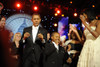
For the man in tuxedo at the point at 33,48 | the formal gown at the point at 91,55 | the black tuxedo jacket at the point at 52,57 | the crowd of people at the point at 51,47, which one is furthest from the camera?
the man in tuxedo at the point at 33,48

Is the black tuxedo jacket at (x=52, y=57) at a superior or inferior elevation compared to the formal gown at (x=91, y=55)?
inferior

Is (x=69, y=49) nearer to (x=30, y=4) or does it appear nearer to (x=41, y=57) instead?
(x=41, y=57)

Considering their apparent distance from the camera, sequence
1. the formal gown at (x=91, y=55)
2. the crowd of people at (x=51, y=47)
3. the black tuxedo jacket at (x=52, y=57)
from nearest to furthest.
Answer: the formal gown at (x=91, y=55) → the crowd of people at (x=51, y=47) → the black tuxedo jacket at (x=52, y=57)

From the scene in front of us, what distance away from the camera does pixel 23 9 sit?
5.68 m

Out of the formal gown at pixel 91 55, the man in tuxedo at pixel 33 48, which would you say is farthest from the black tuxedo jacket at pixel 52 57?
the formal gown at pixel 91 55

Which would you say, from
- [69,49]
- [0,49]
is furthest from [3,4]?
[0,49]

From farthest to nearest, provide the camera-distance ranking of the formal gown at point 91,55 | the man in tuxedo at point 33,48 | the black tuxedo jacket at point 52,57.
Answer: the man in tuxedo at point 33,48 < the black tuxedo jacket at point 52,57 < the formal gown at point 91,55

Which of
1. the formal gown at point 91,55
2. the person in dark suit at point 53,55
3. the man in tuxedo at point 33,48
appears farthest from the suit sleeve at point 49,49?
the formal gown at point 91,55

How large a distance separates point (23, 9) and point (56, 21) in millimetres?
1487

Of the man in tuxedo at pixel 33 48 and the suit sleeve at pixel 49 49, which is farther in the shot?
the man in tuxedo at pixel 33 48

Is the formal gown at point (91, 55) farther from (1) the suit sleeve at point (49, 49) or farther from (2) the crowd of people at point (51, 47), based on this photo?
(1) the suit sleeve at point (49, 49)

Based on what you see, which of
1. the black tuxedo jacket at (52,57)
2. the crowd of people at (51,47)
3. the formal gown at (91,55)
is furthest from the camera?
the black tuxedo jacket at (52,57)

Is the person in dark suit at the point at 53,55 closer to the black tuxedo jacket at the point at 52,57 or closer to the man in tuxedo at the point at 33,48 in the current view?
the black tuxedo jacket at the point at 52,57

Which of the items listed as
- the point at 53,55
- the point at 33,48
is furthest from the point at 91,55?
the point at 33,48
